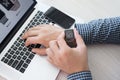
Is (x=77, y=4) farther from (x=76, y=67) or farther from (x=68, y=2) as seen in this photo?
(x=76, y=67)

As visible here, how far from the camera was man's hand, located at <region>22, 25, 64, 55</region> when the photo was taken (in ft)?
3.11

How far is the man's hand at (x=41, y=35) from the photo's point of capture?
947mm

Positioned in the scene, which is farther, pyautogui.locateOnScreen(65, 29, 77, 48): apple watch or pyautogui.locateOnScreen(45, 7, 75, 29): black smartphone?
pyautogui.locateOnScreen(45, 7, 75, 29): black smartphone

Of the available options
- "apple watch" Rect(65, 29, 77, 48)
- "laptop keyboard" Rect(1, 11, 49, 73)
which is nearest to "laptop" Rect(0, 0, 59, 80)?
"laptop keyboard" Rect(1, 11, 49, 73)

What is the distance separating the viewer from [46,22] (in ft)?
3.42

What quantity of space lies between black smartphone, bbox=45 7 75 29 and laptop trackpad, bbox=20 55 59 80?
18 cm

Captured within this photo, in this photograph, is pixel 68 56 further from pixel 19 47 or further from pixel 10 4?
pixel 10 4

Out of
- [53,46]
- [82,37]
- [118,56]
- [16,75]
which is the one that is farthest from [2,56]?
[118,56]

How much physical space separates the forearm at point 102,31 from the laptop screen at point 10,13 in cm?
24

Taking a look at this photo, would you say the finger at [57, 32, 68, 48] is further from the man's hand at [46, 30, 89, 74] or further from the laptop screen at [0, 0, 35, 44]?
the laptop screen at [0, 0, 35, 44]

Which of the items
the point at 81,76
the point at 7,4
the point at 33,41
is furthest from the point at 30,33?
the point at 81,76

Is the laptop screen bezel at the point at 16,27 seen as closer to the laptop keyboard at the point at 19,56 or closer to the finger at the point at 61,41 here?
the laptop keyboard at the point at 19,56

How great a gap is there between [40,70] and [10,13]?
265 mm

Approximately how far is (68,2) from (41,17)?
15cm
